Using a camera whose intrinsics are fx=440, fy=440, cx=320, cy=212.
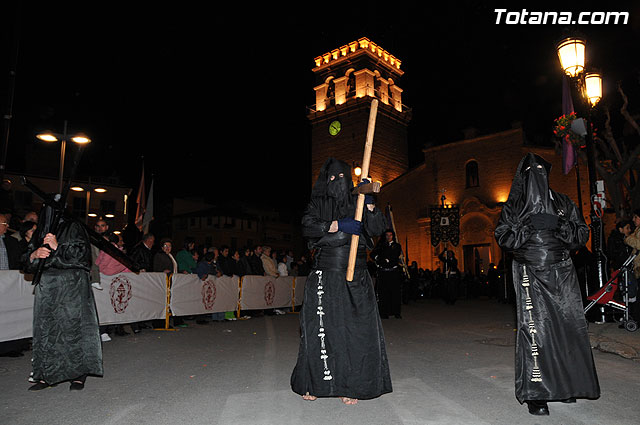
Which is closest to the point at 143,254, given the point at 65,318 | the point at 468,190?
the point at 65,318

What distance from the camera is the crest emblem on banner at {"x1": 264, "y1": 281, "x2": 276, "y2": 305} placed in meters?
12.9

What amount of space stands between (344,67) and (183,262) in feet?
106

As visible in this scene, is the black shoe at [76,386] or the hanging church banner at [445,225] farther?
the hanging church banner at [445,225]

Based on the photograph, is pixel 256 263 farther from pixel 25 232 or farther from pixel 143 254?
pixel 25 232

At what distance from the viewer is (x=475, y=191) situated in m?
30.5

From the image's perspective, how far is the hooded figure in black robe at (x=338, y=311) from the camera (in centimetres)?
394

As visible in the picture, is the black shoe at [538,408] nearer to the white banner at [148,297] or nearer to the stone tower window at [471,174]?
the white banner at [148,297]

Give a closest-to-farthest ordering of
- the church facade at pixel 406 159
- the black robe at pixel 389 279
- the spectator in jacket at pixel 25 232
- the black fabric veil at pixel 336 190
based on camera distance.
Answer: the black fabric veil at pixel 336 190
the spectator in jacket at pixel 25 232
the black robe at pixel 389 279
the church facade at pixel 406 159

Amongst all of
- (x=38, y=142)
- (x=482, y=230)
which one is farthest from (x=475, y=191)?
(x=38, y=142)

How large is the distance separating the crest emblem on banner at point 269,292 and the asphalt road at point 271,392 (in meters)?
5.52

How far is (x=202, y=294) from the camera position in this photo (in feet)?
34.4

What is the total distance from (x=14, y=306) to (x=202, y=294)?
14.3ft

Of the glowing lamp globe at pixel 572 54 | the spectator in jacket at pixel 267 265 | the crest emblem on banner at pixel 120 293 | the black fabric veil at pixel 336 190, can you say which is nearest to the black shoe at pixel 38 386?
the black fabric veil at pixel 336 190

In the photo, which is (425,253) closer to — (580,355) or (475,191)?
(475,191)
